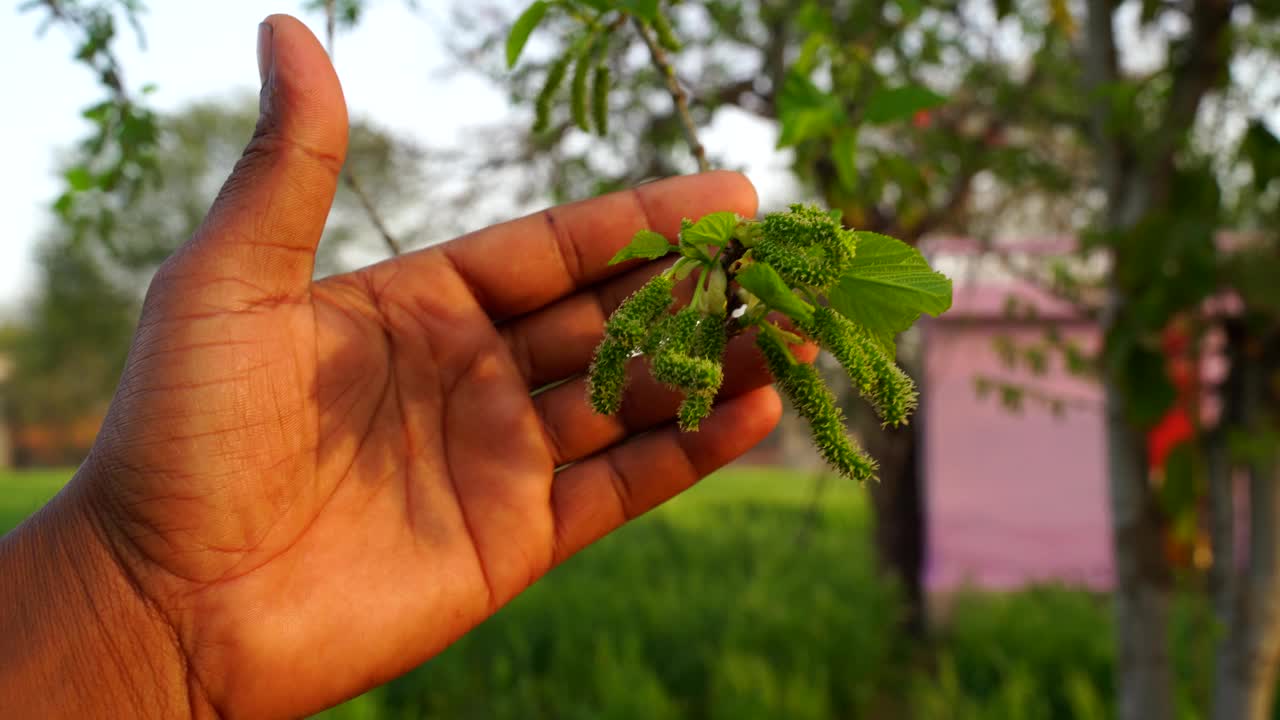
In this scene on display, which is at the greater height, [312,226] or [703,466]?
[312,226]

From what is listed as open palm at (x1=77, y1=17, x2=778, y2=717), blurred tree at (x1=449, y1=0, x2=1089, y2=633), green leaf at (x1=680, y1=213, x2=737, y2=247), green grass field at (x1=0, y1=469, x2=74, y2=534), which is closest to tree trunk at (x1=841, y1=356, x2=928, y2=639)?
blurred tree at (x1=449, y1=0, x2=1089, y2=633)

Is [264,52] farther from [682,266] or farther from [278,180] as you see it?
[682,266]

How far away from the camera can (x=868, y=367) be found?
902mm

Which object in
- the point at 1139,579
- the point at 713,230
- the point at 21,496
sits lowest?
the point at 1139,579

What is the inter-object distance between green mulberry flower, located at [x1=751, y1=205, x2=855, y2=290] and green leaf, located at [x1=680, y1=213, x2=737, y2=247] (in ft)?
0.18

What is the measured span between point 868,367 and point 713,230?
21cm

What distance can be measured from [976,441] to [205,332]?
8.56 meters

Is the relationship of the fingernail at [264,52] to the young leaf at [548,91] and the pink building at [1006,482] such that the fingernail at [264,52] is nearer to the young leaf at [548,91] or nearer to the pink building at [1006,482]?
the young leaf at [548,91]

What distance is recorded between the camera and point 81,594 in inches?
50.1

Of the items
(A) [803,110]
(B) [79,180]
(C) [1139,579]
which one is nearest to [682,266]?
(A) [803,110]

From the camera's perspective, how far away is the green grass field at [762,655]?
12.7ft

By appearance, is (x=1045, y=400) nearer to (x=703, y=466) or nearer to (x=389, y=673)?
(x=703, y=466)

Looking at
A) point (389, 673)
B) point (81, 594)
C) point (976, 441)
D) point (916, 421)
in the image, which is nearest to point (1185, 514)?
point (389, 673)

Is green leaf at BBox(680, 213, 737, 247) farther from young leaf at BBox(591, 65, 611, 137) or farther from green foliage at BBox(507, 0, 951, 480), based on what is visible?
young leaf at BBox(591, 65, 611, 137)
